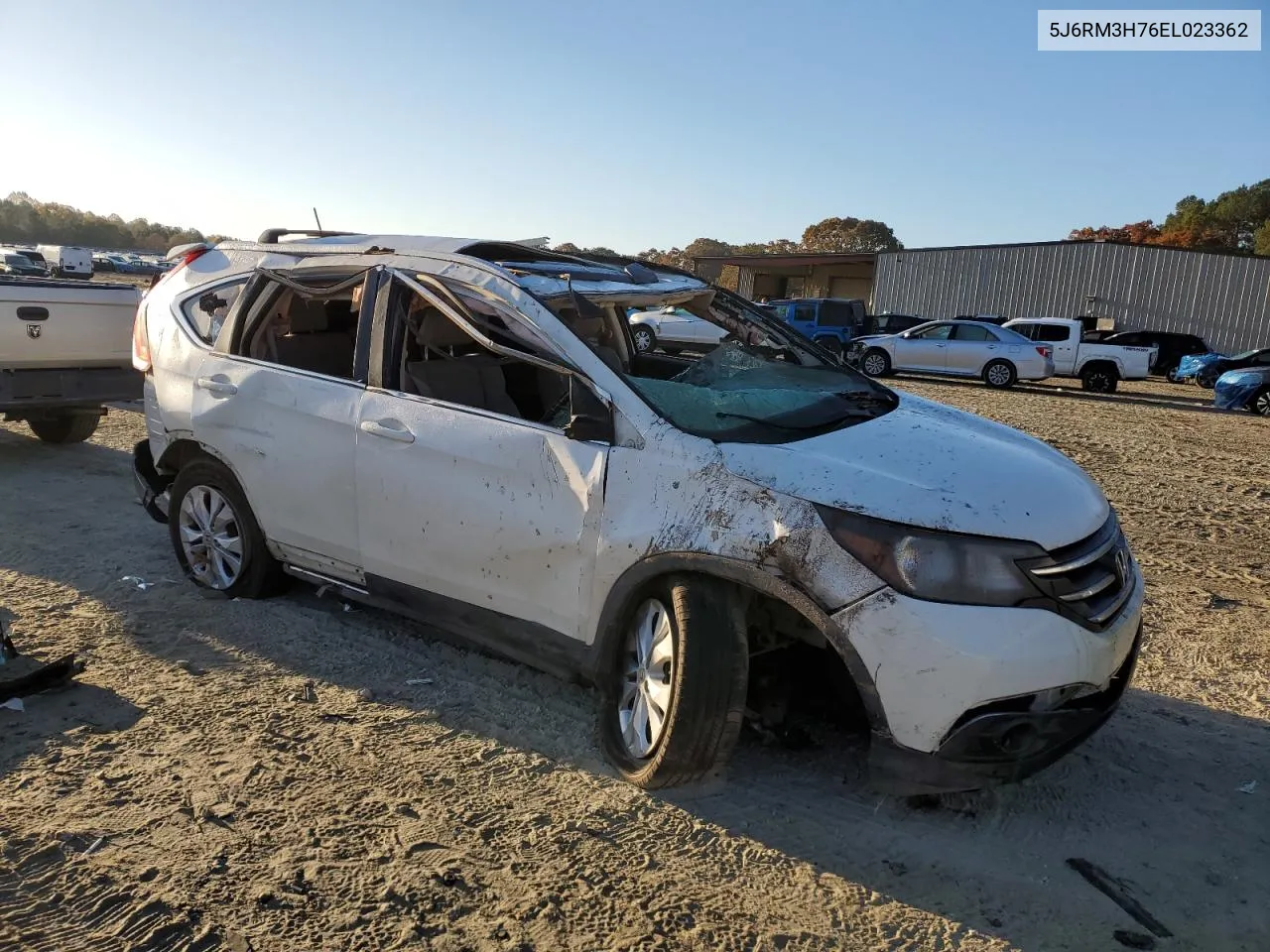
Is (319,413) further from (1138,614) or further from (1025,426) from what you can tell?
(1025,426)

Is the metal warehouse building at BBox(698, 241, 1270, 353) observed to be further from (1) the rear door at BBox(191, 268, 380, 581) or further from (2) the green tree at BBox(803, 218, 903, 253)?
(2) the green tree at BBox(803, 218, 903, 253)

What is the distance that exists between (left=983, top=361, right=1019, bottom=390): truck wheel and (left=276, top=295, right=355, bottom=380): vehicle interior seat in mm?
19820

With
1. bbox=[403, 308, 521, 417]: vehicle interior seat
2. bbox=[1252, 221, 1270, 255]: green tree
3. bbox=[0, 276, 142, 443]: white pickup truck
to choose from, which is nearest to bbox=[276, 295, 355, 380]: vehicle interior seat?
bbox=[403, 308, 521, 417]: vehicle interior seat

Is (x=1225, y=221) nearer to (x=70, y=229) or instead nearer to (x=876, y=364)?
(x=876, y=364)

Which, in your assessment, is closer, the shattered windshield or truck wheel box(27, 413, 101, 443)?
the shattered windshield

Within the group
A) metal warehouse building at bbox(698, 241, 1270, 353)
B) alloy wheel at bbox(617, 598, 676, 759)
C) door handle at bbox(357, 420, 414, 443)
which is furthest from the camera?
metal warehouse building at bbox(698, 241, 1270, 353)

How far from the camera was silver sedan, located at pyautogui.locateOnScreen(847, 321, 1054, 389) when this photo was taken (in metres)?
21.7

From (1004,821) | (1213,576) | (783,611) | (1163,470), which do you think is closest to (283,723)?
(783,611)

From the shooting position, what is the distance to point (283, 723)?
11.9 feet

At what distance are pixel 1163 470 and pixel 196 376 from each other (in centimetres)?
924

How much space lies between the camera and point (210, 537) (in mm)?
4848

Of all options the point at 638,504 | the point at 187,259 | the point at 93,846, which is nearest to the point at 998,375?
the point at 187,259

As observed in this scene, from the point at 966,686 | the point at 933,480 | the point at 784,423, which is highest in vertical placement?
the point at 784,423

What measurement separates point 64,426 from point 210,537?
498 centimetres
